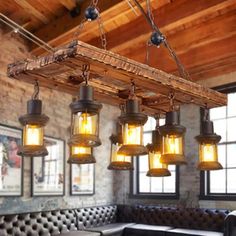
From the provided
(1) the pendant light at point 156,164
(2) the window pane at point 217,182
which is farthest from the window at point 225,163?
(1) the pendant light at point 156,164

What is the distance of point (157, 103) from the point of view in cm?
366

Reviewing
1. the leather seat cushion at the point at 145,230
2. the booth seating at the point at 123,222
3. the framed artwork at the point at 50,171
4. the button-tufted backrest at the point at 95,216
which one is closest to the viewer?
the booth seating at the point at 123,222

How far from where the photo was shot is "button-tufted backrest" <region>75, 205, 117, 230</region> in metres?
6.67

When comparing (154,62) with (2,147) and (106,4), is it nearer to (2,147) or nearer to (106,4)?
(106,4)

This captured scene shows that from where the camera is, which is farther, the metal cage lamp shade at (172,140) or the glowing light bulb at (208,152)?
the glowing light bulb at (208,152)

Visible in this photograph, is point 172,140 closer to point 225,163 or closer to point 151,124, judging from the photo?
point 225,163

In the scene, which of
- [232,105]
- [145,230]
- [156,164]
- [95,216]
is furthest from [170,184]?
[156,164]

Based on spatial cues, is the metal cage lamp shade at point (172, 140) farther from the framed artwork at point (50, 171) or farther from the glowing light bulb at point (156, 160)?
the framed artwork at point (50, 171)

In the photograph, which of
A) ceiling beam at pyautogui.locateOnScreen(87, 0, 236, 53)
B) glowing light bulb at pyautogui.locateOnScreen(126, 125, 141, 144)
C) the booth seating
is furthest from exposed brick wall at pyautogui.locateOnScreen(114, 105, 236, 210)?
glowing light bulb at pyautogui.locateOnScreen(126, 125, 141, 144)

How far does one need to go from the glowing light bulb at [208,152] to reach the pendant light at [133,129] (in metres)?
0.72

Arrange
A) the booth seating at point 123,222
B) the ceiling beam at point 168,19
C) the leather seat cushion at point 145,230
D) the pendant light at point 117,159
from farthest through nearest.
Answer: the leather seat cushion at point 145,230, the booth seating at point 123,222, the ceiling beam at point 168,19, the pendant light at point 117,159

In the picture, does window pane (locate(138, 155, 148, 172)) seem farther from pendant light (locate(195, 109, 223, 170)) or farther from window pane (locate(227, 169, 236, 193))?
pendant light (locate(195, 109, 223, 170))

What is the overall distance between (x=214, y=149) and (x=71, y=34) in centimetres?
301

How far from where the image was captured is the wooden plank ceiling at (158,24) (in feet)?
15.2
